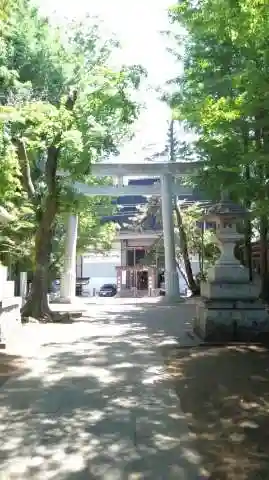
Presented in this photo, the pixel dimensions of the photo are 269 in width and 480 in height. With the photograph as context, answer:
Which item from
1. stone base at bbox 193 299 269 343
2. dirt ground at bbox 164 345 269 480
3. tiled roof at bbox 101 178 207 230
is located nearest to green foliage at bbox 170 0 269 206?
stone base at bbox 193 299 269 343

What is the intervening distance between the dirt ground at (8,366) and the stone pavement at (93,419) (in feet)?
0.56

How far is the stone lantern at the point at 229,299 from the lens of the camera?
10453 mm

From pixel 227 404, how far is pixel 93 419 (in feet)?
5.48

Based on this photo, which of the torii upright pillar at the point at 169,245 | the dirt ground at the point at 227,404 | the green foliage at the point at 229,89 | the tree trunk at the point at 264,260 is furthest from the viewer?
the torii upright pillar at the point at 169,245

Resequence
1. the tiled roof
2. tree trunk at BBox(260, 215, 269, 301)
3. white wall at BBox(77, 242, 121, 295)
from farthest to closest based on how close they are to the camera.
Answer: white wall at BBox(77, 242, 121, 295) < the tiled roof < tree trunk at BBox(260, 215, 269, 301)

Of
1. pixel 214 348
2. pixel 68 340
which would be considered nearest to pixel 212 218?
pixel 214 348

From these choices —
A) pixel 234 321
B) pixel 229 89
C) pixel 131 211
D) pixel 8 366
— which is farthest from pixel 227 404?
pixel 131 211

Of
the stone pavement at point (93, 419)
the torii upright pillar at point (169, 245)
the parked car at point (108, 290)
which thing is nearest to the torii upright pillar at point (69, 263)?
the torii upright pillar at point (169, 245)

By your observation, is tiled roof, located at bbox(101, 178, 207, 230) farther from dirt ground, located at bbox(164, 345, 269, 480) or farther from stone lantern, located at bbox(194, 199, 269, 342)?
dirt ground, located at bbox(164, 345, 269, 480)

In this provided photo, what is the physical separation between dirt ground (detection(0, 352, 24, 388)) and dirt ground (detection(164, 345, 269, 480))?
2.46 metres

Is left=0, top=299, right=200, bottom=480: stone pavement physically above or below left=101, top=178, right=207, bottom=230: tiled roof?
below

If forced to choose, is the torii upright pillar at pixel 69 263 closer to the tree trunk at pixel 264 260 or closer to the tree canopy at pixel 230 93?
the tree canopy at pixel 230 93

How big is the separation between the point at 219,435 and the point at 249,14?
4849 millimetres

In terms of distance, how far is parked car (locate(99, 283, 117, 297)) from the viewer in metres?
42.6
